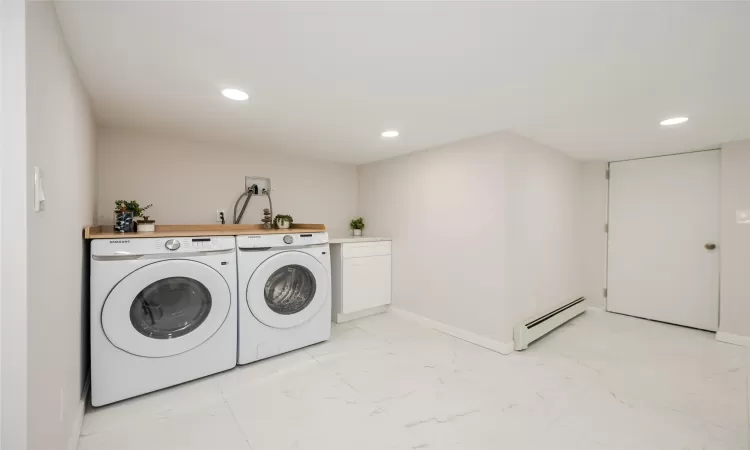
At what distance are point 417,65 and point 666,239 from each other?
11.2 ft

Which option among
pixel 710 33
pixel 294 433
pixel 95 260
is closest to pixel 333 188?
pixel 95 260

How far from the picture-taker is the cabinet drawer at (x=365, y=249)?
9.97ft

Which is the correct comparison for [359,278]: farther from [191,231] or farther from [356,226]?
[191,231]

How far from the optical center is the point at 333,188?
3.67 meters

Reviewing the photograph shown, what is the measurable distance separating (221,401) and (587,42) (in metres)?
2.57

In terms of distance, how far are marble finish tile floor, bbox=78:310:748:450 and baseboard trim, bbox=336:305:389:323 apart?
0.56m

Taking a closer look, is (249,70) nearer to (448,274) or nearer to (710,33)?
(710,33)

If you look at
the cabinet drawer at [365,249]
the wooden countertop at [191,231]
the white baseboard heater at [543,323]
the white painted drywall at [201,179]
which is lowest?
the white baseboard heater at [543,323]

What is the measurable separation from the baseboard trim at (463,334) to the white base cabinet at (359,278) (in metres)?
0.35

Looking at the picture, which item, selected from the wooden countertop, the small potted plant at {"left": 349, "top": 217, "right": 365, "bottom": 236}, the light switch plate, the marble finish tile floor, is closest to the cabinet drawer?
the wooden countertop

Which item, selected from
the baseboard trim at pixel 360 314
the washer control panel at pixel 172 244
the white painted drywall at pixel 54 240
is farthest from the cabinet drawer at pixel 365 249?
the white painted drywall at pixel 54 240

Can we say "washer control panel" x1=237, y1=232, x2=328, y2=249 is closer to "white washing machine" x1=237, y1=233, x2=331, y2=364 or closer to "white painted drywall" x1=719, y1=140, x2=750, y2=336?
"white washing machine" x1=237, y1=233, x2=331, y2=364

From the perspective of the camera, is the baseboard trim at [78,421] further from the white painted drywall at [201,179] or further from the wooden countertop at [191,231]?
the white painted drywall at [201,179]

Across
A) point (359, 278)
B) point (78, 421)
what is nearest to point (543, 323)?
point (359, 278)
